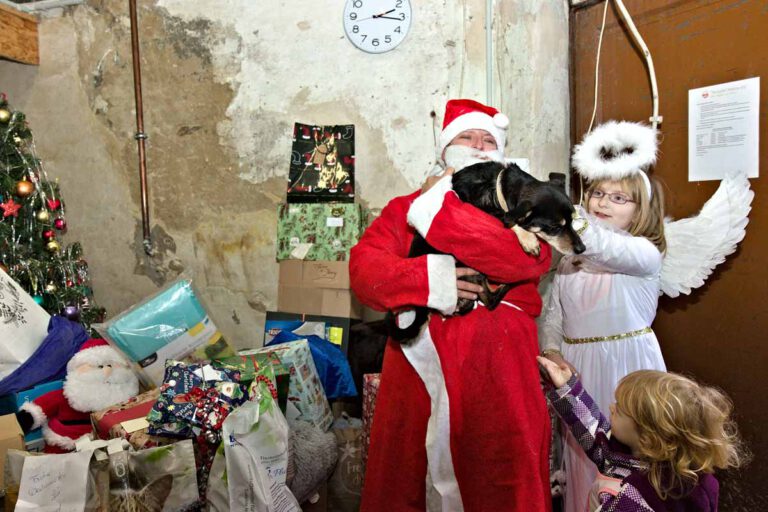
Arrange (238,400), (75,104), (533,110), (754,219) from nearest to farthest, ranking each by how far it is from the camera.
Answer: (238,400) → (754,219) → (533,110) → (75,104)

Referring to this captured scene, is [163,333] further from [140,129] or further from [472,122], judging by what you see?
[472,122]

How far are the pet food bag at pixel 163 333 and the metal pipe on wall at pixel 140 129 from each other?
35.6 inches

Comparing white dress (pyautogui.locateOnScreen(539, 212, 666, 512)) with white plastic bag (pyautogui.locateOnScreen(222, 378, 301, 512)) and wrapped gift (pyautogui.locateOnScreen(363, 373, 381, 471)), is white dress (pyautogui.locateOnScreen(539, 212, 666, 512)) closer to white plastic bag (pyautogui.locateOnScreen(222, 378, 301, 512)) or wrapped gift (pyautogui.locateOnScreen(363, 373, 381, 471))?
wrapped gift (pyautogui.locateOnScreen(363, 373, 381, 471))

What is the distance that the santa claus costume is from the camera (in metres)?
1.28

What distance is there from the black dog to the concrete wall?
3.83 feet

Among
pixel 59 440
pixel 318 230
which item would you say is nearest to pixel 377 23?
pixel 318 230

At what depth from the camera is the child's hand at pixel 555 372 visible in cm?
140

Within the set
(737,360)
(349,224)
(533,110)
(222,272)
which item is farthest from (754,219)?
(222,272)

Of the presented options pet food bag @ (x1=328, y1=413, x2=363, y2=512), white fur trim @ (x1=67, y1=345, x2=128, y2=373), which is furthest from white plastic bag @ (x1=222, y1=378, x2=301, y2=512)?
white fur trim @ (x1=67, y1=345, x2=128, y2=373)

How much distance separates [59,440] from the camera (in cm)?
210

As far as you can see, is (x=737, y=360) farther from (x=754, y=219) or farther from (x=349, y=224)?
(x=349, y=224)

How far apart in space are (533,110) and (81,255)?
9.00 ft

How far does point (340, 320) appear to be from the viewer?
261 centimetres

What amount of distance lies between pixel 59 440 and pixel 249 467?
3.43 ft
